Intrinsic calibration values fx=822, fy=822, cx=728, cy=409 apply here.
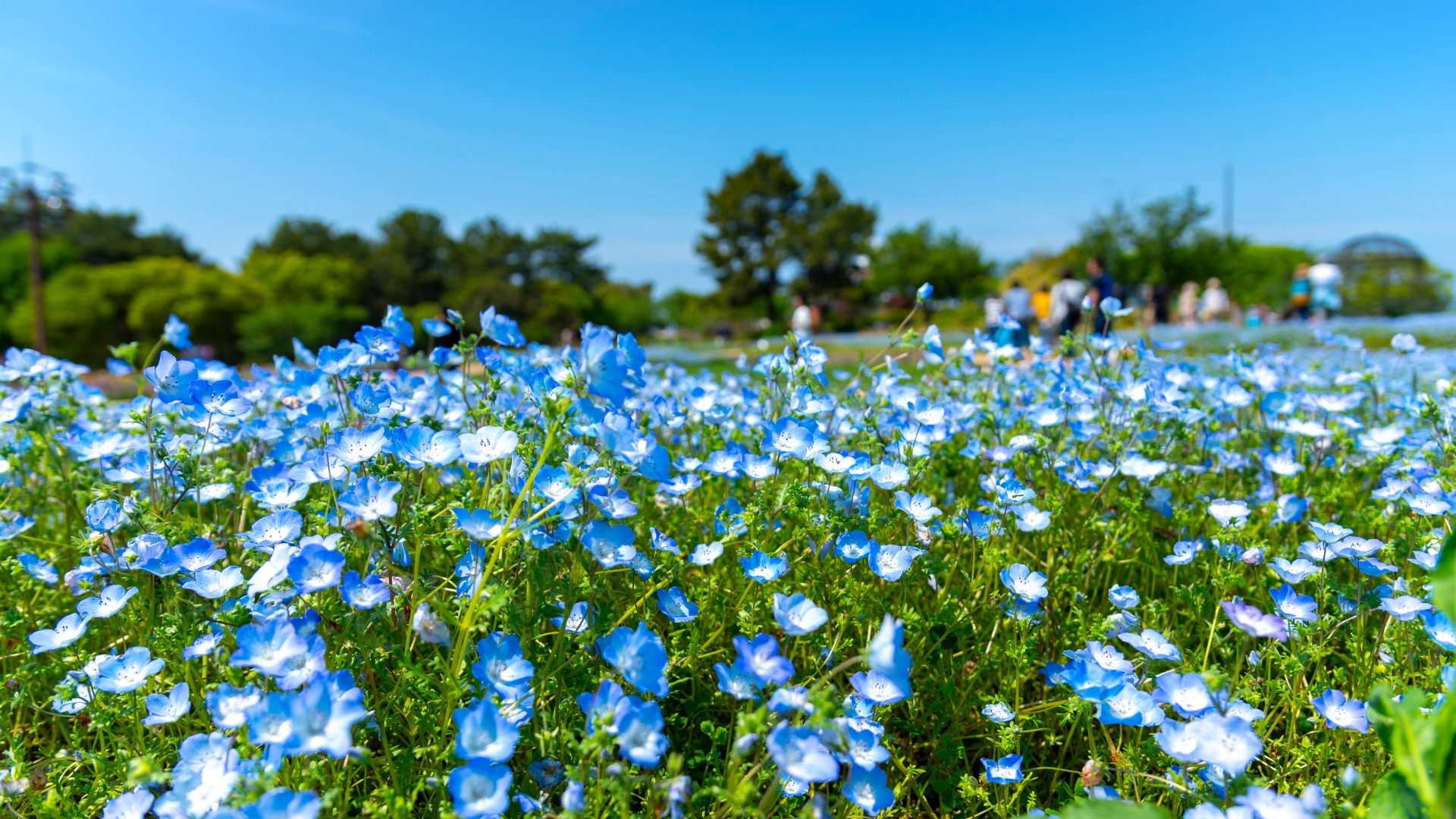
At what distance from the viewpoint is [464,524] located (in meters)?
1.33

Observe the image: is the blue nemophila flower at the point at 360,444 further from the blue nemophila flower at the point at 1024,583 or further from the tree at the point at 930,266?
the tree at the point at 930,266

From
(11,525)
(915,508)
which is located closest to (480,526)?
(915,508)

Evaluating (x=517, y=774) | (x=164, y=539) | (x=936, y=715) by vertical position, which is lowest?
(x=936, y=715)

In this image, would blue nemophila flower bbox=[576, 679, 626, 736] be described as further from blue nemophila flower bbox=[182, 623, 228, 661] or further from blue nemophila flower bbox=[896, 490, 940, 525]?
blue nemophila flower bbox=[896, 490, 940, 525]

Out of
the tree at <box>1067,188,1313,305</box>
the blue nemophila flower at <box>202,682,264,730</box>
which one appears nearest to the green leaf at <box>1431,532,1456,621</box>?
the blue nemophila flower at <box>202,682,264,730</box>

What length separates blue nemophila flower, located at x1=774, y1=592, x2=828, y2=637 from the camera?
1.34 metres

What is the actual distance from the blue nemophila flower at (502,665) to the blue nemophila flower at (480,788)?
5.7 inches

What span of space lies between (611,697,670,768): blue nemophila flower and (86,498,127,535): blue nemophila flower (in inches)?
49.1

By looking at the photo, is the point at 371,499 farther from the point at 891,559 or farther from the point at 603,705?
the point at 891,559

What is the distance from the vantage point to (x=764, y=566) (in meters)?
1.65

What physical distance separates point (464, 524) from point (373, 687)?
384mm

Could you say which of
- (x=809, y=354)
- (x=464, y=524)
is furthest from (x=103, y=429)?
(x=809, y=354)

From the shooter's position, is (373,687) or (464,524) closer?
(464,524)

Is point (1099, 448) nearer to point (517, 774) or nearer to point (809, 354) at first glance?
→ point (809, 354)
